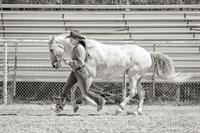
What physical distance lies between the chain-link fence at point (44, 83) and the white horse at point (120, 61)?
2513 millimetres

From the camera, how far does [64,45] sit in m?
11.0

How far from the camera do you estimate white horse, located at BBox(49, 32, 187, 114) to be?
36.4ft

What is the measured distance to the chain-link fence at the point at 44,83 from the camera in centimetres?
1455

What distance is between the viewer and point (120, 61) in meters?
11.5

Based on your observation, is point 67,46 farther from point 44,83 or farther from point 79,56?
point 44,83

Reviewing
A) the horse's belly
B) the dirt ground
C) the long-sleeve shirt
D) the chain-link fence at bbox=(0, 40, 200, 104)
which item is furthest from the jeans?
the chain-link fence at bbox=(0, 40, 200, 104)

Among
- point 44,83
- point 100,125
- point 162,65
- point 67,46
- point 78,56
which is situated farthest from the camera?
point 44,83

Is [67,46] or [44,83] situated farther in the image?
[44,83]

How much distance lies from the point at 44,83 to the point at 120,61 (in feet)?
13.6

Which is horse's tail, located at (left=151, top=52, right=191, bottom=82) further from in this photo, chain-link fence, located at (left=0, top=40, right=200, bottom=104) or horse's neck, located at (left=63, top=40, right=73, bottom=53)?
chain-link fence, located at (left=0, top=40, right=200, bottom=104)

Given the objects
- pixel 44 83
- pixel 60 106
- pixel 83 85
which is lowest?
pixel 44 83

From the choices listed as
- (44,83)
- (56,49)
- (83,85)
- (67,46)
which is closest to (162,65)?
(83,85)

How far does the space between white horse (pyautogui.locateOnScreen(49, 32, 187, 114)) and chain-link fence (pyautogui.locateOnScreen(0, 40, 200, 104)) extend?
8.24 ft

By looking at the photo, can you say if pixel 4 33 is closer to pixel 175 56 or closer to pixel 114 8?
pixel 114 8
